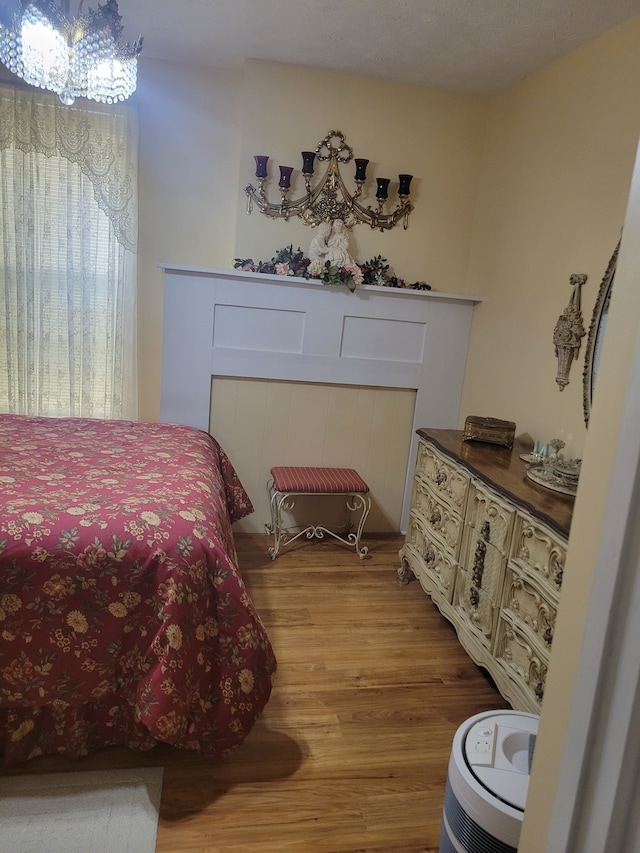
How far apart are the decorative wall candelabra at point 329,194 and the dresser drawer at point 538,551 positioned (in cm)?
211

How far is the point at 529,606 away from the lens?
2064mm

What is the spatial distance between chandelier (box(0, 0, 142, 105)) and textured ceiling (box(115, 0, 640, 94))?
77 centimetres

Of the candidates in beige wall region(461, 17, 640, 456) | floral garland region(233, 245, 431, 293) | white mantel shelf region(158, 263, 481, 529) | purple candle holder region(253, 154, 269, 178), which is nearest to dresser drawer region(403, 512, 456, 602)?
beige wall region(461, 17, 640, 456)

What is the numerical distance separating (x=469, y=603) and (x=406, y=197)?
7.51 ft

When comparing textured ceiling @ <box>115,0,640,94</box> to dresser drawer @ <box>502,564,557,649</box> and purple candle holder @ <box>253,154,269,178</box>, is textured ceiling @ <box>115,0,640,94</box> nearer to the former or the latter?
purple candle holder @ <box>253,154,269,178</box>

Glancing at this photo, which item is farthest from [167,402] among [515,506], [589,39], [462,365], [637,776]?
[637,776]

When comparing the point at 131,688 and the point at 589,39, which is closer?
the point at 131,688

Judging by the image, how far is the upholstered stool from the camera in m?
3.27

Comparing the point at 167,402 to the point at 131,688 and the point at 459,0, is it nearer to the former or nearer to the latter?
the point at 131,688

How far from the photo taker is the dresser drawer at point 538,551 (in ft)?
6.21

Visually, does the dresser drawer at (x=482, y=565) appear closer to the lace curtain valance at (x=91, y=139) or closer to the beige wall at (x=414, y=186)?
the beige wall at (x=414, y=186)

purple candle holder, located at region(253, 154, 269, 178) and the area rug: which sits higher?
purple candle holder, located at region(253, 154, 269, 178)

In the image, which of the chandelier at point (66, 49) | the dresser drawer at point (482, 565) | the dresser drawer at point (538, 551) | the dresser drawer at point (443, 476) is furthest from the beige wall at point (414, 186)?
the chandelier at point (66, 49)

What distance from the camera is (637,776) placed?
0.58m
